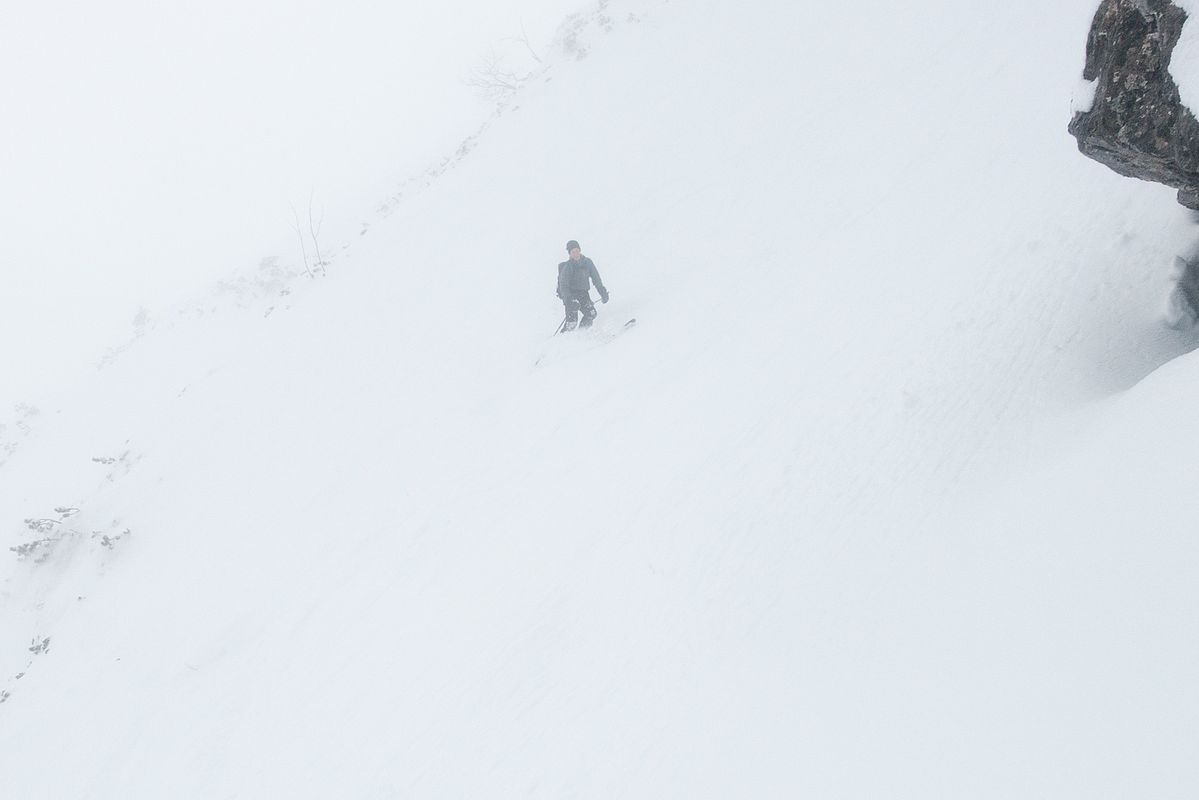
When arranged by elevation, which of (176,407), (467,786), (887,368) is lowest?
(467,786)

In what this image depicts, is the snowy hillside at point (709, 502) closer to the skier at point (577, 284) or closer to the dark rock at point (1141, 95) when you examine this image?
the skier at point (577, 284)

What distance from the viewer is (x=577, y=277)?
1257 cm

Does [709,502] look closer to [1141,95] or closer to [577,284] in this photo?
[1141,95]

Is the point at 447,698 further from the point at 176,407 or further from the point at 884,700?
the point at 176,407

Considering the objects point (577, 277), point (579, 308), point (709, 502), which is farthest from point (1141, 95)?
point (579, 308)

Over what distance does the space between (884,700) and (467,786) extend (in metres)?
4.08

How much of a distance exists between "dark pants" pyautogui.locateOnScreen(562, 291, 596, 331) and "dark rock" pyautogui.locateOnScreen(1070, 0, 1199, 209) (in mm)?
8646

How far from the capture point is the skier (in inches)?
487

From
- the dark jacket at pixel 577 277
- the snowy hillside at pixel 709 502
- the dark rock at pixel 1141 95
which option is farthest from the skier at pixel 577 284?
the dark rock at pixel 1141 95

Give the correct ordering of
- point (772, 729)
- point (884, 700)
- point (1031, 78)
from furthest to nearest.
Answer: point (1031, 78) < point (772, 729) < point (884, 700)

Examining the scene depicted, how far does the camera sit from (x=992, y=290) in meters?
8.83

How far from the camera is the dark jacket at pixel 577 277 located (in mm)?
12445

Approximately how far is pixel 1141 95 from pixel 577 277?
8880mm

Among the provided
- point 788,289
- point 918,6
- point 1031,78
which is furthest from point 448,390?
point 918,6
